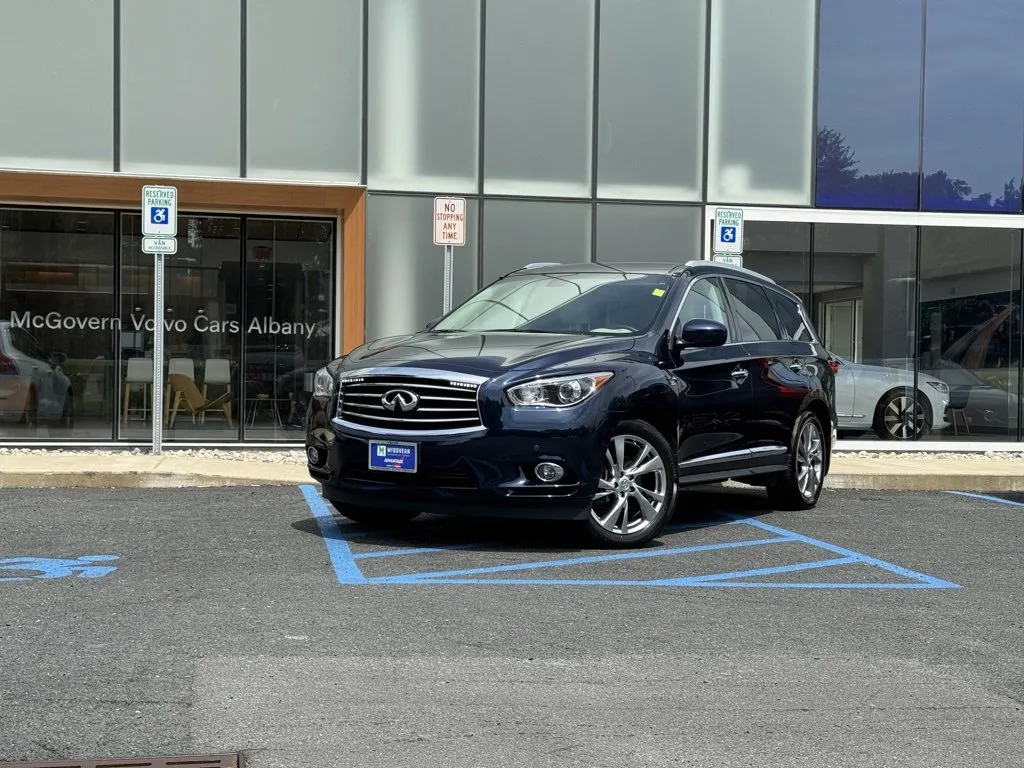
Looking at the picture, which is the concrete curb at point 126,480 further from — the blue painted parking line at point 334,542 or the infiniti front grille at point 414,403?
the infiniti front grille at point 414,403

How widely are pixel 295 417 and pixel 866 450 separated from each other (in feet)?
23.6

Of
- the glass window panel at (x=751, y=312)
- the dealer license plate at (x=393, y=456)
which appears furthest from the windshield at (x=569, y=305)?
the dealer license plate at (x=393, y=456)

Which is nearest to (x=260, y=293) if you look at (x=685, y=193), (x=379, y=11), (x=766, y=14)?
(x=379, y=11)

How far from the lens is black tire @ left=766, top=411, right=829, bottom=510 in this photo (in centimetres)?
984

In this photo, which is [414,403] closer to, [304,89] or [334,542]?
[334,542]

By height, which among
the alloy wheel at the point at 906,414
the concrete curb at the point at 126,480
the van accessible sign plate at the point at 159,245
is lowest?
the concrete curb at the point at 126,480

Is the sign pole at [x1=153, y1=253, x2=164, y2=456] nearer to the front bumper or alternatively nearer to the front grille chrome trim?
the front grille chrome trim

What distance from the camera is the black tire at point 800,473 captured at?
32.3 ft

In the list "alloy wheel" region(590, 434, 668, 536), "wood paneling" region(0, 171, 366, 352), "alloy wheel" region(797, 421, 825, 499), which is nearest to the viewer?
"alloy wheel" region(590, 434, 668, 536)

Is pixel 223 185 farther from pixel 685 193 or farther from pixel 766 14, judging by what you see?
pixel 766 14

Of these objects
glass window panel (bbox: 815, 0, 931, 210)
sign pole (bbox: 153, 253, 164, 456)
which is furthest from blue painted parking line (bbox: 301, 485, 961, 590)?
glass window panel (bbox: 815, 0, 931, 210)

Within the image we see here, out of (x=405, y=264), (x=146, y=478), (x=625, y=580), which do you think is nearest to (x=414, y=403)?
(x=625, y=580)

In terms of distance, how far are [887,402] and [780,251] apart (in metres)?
2.48

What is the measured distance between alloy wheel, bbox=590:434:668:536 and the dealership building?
23.9 feet
